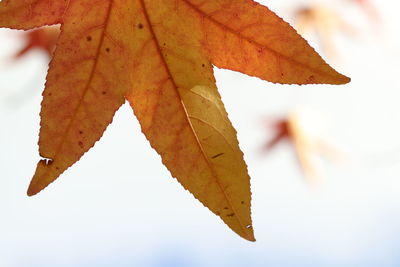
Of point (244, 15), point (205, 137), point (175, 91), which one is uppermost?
point (244, 15)

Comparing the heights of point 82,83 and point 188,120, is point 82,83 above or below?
above

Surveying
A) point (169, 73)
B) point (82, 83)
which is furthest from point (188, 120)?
point (82, 83)

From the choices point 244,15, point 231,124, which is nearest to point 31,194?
point 231,124

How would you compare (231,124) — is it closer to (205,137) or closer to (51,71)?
(205,137)

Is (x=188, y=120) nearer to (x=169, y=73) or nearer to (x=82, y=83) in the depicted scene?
(x=169, y=73)
